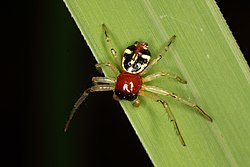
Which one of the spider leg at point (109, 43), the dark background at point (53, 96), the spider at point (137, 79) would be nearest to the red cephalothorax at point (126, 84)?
the spider at point (137, 79)

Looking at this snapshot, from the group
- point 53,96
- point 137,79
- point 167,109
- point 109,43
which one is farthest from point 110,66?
point 53,96

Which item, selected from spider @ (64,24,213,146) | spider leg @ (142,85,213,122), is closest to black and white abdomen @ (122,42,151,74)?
spider @ (64,24,213,146)

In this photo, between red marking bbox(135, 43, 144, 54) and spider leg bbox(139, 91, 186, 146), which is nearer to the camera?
spider leg bbox(139, 91, 186, 146)

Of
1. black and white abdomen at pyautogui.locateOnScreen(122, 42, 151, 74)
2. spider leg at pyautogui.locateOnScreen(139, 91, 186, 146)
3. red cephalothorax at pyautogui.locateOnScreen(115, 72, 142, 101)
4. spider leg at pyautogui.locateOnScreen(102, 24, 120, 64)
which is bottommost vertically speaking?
spider leg at pyautogui.locateOnScreen(139, 91, 186, 146)

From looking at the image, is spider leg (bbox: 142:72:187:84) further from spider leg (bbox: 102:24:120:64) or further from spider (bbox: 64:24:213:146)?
spider leg (bbox: 102:24:120:64)

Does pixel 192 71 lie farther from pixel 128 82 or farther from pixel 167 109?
pixel 128 82

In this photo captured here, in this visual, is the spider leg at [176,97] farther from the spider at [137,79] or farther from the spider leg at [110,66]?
the spider leg at [110,66]
